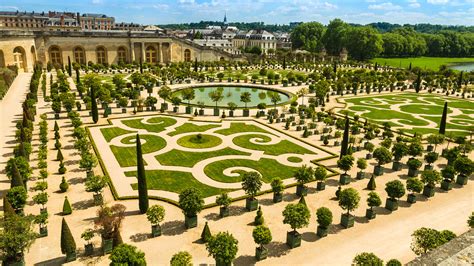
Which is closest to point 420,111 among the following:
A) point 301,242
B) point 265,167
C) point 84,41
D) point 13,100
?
point 265,167

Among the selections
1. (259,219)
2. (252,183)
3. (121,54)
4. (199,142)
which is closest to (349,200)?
(259,219)

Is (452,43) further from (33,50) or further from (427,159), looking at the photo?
(33,50)

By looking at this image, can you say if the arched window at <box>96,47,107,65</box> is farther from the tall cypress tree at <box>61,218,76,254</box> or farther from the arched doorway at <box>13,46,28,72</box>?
the tall cypress tree at <box>61,218,76,254</box>

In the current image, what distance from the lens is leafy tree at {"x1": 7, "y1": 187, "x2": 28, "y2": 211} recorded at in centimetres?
2604

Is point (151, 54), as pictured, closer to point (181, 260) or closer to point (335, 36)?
point (335, 36)

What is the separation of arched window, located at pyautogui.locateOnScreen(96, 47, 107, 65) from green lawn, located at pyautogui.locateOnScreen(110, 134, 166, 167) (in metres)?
79.6

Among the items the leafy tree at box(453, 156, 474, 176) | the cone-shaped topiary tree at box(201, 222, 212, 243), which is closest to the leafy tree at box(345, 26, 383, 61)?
the leafy tree at box(453, 156, 474, 176)

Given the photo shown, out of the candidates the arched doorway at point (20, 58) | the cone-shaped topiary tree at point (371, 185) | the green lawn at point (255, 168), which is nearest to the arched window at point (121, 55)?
the arched doorway at point (20, 58)

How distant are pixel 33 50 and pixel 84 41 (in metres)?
15.1

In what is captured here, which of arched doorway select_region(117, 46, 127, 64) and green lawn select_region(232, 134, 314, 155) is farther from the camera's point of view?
arched doorway select_region(117, 46, 127, 64)

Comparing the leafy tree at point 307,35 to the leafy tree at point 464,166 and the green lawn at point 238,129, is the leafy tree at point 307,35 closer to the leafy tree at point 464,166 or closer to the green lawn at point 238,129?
the green lawn at point 238,129

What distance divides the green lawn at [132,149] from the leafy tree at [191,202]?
525 inches

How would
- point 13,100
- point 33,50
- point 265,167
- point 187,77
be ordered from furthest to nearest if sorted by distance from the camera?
point 33,50, point 187,77, point 13,100, point 265,167

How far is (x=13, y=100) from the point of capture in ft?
205
